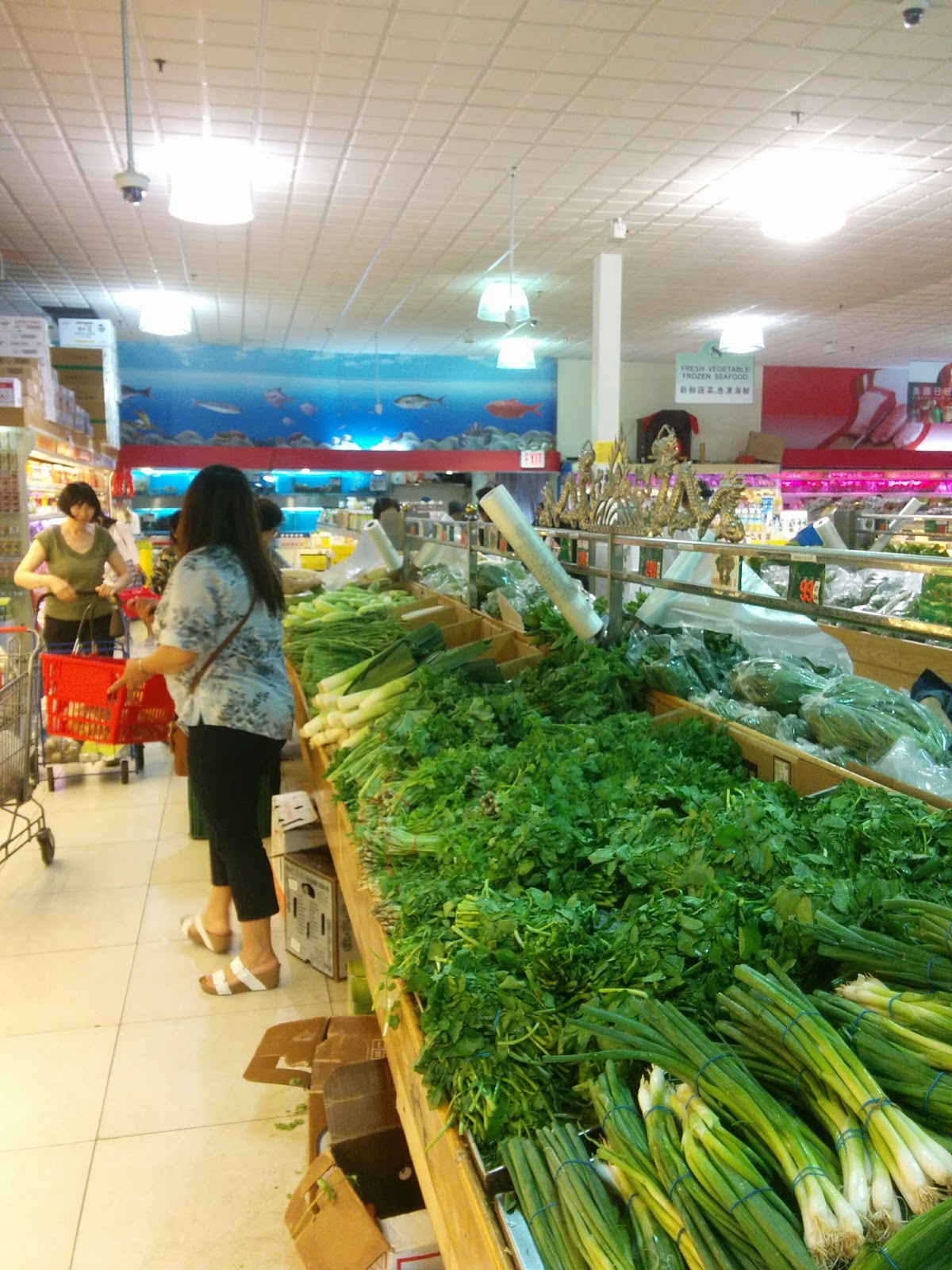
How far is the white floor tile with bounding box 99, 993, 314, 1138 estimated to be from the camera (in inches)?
111

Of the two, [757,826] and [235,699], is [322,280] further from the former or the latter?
[757,826]

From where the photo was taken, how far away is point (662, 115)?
20.6ft

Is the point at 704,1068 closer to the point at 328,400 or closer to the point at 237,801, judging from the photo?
the point at 237,801

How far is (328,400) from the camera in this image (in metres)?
16.4

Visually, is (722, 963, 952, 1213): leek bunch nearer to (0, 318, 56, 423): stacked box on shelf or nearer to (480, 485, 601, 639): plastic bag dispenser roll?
(480, 485, 601, 639): plastic bag dispenser roll

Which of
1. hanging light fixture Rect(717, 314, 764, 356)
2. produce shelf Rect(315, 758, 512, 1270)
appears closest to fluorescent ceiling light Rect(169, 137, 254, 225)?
produce shelf Rect(315, 758, 512, 1270)

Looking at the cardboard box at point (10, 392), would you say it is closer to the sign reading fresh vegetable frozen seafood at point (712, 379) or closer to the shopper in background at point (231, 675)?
the shopper in background at point (231, 675)

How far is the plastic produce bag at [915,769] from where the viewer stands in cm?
218

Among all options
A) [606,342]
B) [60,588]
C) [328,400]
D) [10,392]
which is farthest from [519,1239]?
[328,400]

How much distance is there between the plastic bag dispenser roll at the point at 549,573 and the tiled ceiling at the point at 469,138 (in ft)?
9.77

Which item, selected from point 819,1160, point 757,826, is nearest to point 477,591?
point 757,826

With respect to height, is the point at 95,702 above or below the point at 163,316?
below

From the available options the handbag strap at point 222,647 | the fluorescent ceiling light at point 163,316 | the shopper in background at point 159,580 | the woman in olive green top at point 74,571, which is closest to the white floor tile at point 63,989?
the handbag strap at point 222,647

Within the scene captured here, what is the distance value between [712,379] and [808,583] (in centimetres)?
1074
